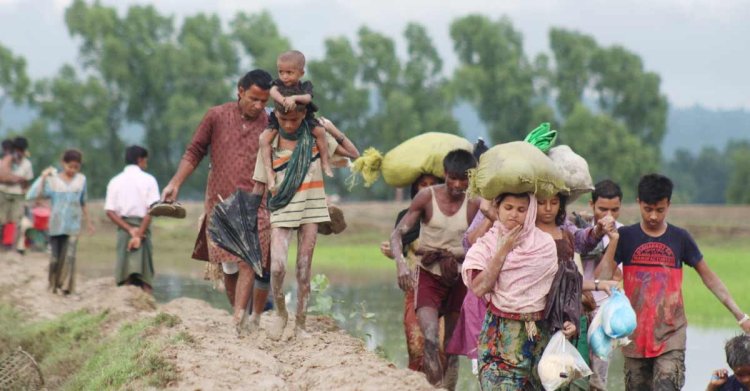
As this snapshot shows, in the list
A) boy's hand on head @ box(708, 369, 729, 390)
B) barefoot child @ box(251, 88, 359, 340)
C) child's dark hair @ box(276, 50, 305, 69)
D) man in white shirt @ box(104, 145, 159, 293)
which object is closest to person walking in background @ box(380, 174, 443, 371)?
barefoot child @ box(251, 88, 359, 340)

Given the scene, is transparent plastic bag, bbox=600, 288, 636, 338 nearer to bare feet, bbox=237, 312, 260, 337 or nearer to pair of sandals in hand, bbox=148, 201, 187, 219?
bare feet, bbox=237, 312, 260, 337

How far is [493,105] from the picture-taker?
236 feet

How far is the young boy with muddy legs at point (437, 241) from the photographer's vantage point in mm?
8477

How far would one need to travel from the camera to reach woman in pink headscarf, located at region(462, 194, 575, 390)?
21.7ft

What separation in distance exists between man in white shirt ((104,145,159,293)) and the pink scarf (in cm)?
739

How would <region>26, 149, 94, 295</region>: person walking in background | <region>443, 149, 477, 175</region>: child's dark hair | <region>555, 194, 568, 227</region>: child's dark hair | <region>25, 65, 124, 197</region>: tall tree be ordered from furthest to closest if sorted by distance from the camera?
<region>25, 65, 124, 197</region>: tall tree, <region>26, 149, 94, 295</region>: person walking in background, <region>443, 149, 477, 175</region>: child's dark hair, <region>555, 194, 568, 227</region>: child's dark hair

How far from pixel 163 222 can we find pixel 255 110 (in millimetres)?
35388

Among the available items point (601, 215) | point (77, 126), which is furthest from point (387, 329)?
point (77, 126)

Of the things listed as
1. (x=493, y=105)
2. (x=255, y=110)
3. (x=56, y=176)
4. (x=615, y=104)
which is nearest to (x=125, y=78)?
(x=493, y=105)

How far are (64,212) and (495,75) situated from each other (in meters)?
58.1

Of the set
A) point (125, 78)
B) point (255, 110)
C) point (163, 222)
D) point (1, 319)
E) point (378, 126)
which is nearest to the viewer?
point (255, 110)

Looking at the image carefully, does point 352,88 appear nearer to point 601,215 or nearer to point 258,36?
point 258,36

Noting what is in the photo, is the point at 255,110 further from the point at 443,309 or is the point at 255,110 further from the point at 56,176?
the point at 56,176

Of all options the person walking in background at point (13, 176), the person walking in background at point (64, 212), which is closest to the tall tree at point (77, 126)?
the person walking in background at point (13, 176)
